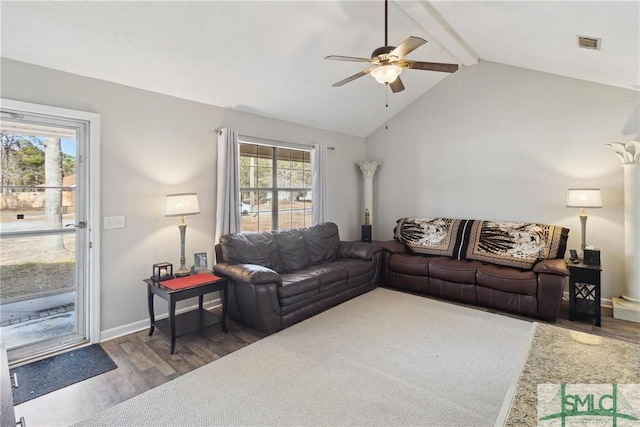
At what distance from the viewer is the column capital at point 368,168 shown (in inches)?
232

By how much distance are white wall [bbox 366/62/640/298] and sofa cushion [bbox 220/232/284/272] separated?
8.87 feet

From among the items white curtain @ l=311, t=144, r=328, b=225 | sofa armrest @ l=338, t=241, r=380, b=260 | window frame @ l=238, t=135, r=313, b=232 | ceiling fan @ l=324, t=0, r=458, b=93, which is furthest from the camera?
white curtain @ l=311, t=144, r=328, b=225

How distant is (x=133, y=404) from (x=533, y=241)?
14.9 ft

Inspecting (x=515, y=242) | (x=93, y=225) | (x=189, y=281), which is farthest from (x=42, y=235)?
(x=515, y=242)

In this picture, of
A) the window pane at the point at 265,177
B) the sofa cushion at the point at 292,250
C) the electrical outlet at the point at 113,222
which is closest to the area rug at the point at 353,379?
the sofa cushion at the point at 292,250

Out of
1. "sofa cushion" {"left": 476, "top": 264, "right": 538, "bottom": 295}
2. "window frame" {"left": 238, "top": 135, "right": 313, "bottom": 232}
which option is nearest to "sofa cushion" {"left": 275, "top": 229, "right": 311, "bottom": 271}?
"window frame" {"left": 238, "top": 135, "right": 313, "bottom": 232}

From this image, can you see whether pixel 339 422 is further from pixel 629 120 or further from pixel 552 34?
pixel 629 120

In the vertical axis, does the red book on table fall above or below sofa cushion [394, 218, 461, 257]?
below

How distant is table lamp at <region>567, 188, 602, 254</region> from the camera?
3736mm

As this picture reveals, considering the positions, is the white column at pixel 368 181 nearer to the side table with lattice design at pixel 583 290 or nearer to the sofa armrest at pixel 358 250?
the sofa armrest at pixel 358 250

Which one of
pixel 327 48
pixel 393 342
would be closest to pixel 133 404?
pixel 393 342

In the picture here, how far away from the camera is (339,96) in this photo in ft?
15.3

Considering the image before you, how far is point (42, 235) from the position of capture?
292cm

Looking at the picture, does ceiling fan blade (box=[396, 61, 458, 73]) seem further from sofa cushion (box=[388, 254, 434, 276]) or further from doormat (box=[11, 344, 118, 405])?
doormat (box=[11, 344, 118, 405])
